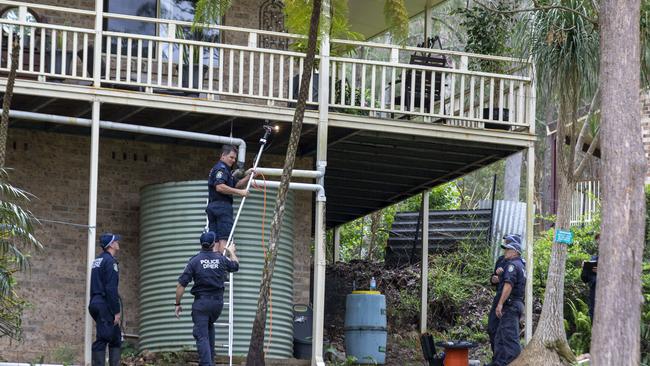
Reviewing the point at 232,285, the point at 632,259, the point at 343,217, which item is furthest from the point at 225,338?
the point at 343,217

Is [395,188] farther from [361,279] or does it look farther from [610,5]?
[610,5]

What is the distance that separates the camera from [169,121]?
1848cm

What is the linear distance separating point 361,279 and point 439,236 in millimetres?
2346

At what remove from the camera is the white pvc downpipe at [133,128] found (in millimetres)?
17047

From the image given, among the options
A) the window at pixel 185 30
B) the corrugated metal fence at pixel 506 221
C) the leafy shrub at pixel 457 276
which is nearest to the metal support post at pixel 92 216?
the window at pixel 185 30

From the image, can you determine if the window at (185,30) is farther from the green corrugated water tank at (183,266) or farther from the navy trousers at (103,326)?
the navy trousers at (103,326)

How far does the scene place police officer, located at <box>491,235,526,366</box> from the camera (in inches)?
667

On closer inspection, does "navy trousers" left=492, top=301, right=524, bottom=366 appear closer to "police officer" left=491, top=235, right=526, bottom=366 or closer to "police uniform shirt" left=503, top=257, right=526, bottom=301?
"police officer" left=491, top=235, right=526, bottom=366

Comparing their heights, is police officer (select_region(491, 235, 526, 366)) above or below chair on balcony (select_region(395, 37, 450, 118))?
below

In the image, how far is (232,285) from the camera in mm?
17344

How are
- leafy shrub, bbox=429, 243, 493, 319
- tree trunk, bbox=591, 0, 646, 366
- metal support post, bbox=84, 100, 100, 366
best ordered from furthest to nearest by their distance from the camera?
leafy shrub, bbox=429, 243, 493, 319 < metal support post, bbox=84, 100, 100, 366 < tree trunk, bbox=591, 0, 646, 366

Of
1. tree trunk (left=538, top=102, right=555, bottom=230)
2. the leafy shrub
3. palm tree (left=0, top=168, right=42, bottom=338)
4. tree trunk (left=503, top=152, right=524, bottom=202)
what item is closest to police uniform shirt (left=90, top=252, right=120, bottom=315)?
palm tree (left=0, top=168, right=42, bottom=338)

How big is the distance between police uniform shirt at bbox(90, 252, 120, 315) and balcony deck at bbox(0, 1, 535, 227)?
2.44 meters

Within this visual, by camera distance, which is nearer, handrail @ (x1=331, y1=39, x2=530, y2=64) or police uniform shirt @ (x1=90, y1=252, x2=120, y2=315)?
police uniform shirt @ (x1=90, y1=252, x2=120, y2=315)
